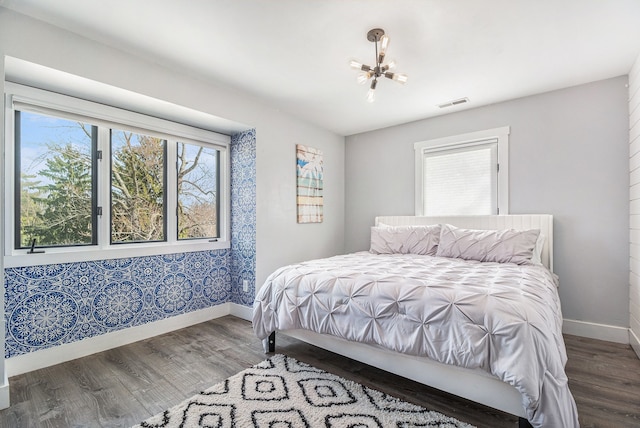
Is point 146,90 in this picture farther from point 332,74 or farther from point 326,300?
point 326,300

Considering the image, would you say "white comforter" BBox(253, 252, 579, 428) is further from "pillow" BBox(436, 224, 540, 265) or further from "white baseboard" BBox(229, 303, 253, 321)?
"white baseboard" BBox(229, 303, 253, 321)

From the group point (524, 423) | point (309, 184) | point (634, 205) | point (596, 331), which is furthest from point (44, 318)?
point (634, 205)

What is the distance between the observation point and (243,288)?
3.50 meters


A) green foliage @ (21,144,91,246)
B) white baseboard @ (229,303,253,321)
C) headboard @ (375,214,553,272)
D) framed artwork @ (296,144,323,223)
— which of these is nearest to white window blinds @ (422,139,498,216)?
headboard @ (375,214,553,272)

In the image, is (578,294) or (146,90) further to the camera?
(578,294)

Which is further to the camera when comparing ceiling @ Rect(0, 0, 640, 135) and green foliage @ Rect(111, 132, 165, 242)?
green foliage @ Rect(111, 132, 165, 242)

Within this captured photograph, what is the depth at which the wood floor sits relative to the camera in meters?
1.70

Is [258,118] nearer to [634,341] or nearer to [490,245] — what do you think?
[490,245]

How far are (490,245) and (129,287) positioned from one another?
3.44m

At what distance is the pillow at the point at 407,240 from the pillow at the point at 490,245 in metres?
0.14

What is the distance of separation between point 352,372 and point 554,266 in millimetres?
2440

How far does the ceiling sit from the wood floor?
2.45 m

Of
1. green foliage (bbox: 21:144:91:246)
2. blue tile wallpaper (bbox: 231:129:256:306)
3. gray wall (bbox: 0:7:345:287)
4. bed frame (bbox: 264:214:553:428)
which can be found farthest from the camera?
blue tile wallpaper (bbox: 231:129:256:306)

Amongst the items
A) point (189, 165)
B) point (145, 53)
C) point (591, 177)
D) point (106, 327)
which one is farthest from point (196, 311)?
point (591, 177)
